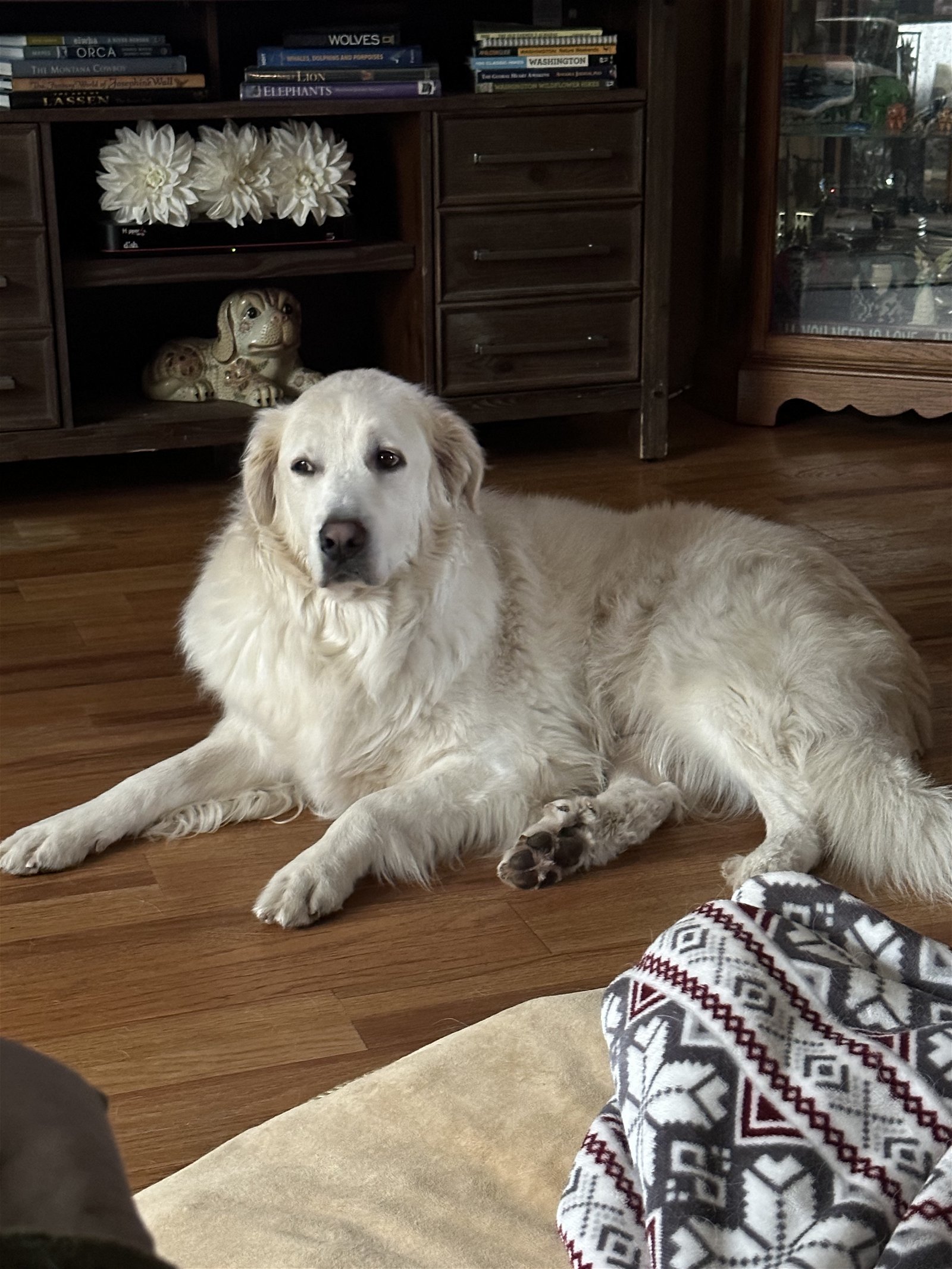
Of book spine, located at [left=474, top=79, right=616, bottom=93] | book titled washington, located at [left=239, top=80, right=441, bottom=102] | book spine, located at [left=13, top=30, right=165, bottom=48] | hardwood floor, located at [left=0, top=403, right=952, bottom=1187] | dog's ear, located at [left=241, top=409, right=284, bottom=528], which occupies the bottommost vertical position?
hardwood floor, located at [left=0, top=403, right=952, bottom=1187]

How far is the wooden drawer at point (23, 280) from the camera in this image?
3.71m

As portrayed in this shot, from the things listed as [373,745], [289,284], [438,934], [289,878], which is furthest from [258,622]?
[289,284]

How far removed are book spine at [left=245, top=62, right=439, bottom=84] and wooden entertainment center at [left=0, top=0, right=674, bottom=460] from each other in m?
0.07

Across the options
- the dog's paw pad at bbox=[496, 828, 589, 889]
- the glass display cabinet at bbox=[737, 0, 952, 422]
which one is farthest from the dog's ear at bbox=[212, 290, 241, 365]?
the dog's paw pad at bbox=[496, 828, 589, 889]

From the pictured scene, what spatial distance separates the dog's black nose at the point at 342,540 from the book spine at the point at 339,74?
2.19 metres

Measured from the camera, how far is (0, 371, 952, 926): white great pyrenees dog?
211 centimetres

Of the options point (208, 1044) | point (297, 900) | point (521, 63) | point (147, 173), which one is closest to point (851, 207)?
point (521, 63)

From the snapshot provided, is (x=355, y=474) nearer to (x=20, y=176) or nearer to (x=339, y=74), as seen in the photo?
(x=20, y=176)

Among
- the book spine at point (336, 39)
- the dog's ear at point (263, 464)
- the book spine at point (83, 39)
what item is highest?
the book spine at point (336, 39)

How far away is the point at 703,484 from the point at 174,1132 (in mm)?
2885

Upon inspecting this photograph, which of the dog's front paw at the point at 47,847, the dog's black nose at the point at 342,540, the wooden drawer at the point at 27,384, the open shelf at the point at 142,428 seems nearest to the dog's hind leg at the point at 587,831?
the dog's black nose at the point at 342,540

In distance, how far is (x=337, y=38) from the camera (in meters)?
3.89

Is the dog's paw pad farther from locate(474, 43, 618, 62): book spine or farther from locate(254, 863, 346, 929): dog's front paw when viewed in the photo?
locate(474, 43, 618, 62): book spine

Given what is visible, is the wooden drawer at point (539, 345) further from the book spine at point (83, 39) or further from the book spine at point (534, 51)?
the book spine at point (83, 39)
